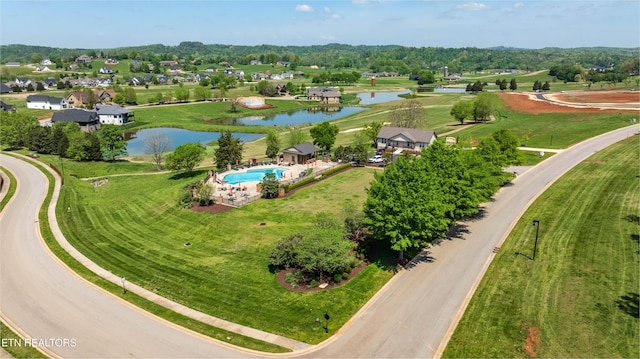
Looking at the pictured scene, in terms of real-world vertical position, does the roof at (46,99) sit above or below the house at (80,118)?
above

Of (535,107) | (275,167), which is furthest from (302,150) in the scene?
(535,107)

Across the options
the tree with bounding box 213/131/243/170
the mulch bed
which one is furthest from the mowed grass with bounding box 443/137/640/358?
the tree with bounding box 213/131/243/170

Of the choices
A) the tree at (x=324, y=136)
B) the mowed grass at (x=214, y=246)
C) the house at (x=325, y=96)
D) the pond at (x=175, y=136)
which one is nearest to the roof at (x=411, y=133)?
the tree at (x=324, y=136)

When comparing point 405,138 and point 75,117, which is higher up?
point 75,117

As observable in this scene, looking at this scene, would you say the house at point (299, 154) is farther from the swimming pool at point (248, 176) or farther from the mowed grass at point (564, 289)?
the mowed grass at point (564, 289)

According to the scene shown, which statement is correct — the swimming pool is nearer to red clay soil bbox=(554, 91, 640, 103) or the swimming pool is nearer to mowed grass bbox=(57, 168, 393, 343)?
mowed grass bbox=(57, 168, 393, 343)

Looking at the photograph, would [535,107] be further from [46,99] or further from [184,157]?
[46,99]

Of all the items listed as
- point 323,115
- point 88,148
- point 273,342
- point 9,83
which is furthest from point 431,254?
point 9,83
